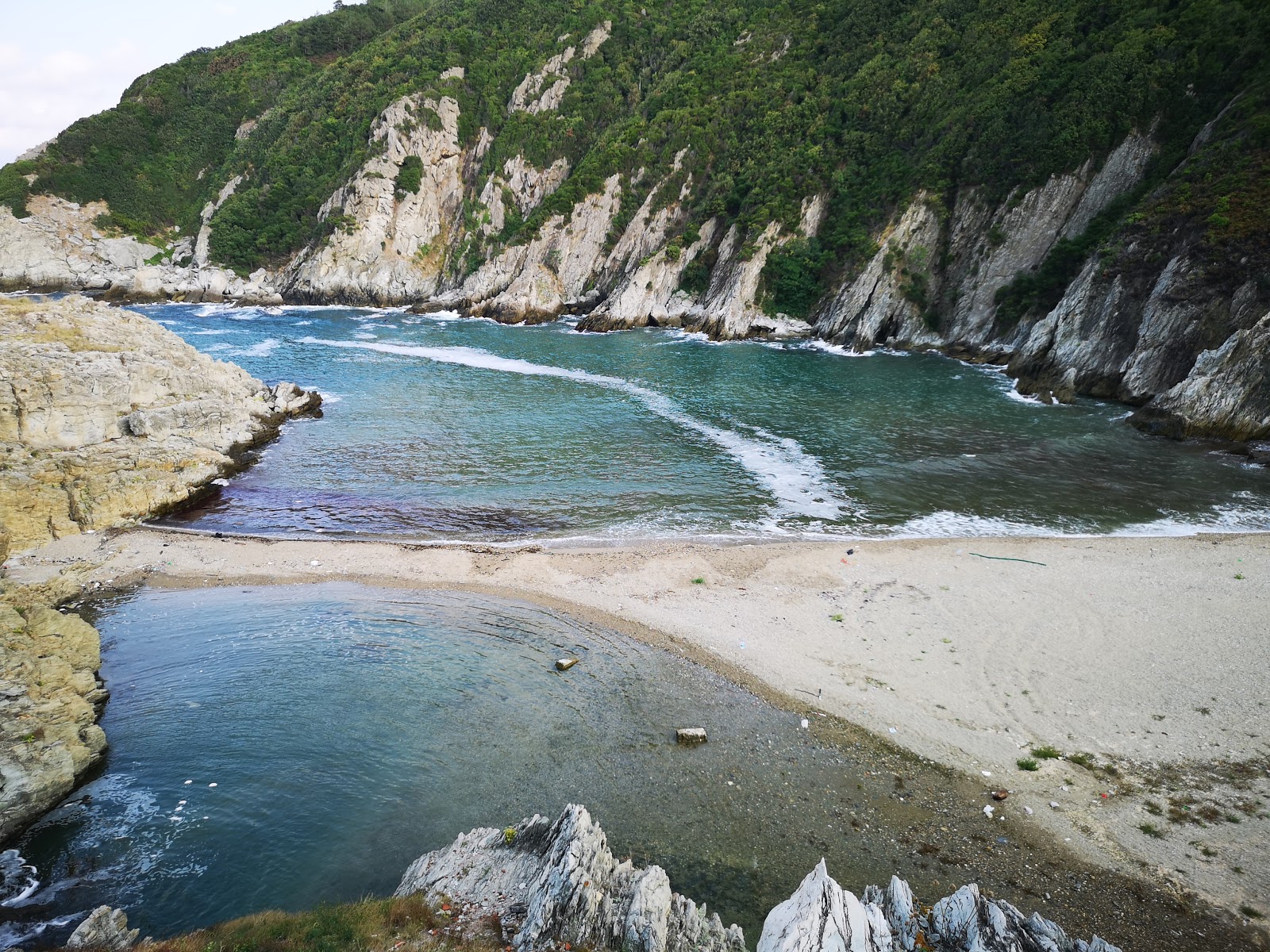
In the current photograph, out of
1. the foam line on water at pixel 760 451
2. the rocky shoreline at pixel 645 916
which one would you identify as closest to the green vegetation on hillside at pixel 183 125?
the foam line on water at pixel 760 451

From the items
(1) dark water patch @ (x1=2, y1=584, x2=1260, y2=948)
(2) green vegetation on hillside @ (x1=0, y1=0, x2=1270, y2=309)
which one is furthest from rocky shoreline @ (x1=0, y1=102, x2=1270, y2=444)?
(1) dark water patch @ (x1=2, y1=584, x2=1260, y2=948)

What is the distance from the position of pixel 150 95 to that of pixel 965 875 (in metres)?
168

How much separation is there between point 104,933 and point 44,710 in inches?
212

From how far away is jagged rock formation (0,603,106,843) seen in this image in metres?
9.09

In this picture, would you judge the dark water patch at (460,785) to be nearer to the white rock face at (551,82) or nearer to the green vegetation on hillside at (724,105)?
the green vegetation on hillside at (724,105)

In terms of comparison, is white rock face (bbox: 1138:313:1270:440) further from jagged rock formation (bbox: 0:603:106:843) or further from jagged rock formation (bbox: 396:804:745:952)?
jagged rock formation (bbox: 0:603:106:843)

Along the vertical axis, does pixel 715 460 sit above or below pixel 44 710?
above

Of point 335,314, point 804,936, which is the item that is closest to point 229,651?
point 804,936

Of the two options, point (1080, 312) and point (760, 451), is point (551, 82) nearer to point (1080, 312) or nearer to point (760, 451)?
point (1080, 312)

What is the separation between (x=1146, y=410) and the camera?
93.1 ft

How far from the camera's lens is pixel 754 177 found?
210 ft

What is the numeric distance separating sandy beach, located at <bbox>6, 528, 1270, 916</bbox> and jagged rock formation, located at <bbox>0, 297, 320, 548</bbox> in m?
1.47

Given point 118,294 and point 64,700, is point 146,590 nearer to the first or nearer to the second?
point 64,700

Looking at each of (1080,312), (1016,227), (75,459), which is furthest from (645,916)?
(1016,227)
